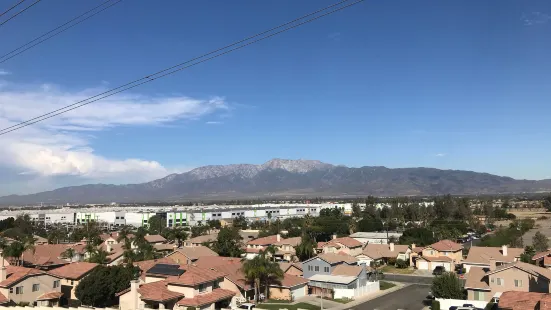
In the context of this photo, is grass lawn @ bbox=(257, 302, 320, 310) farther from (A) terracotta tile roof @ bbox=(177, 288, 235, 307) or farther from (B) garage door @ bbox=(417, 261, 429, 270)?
(B) garage door @ bbox=(417, 261, 429, 270)

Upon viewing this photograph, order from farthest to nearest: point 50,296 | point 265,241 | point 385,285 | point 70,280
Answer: point 265,241
point 385,285
point 70,280
point 50,296

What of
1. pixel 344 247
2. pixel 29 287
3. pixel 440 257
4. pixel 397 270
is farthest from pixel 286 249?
pixel 29 287

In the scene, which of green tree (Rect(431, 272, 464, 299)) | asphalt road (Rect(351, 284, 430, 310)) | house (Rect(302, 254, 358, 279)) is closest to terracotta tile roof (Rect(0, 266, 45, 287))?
house (Rect(302, 254, 358, 279))

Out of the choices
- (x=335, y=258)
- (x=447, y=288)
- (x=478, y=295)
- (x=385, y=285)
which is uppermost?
(x=335, y=258)

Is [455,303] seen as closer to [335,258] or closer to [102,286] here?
[335,258]

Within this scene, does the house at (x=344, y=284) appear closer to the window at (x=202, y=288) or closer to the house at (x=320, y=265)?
the house at (x=320, y=265)

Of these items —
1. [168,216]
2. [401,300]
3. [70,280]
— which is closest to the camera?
[401,300]

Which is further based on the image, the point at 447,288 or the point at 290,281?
the point at 290,281

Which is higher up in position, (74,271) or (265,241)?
(74,271)
